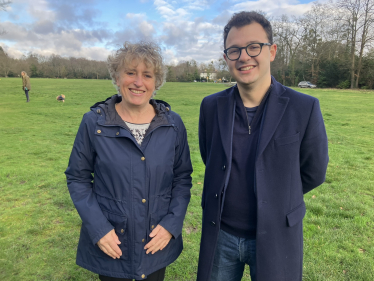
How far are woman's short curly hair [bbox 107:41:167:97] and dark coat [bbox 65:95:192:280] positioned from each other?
298 millimetres

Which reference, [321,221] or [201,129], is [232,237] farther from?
[321,221]

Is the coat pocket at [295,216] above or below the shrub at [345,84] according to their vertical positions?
below

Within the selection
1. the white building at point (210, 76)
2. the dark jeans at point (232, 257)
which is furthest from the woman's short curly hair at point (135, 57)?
the white building at point (210, 76)

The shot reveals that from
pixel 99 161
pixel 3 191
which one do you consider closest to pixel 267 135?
pixel 99 161

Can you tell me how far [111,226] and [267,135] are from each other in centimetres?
128

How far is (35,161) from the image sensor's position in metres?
7.00

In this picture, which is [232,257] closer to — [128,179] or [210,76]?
[128,179]

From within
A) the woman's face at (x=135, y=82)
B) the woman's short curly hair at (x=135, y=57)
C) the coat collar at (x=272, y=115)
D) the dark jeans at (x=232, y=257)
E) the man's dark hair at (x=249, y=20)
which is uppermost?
the man's dark hair at (x=249, y=20)

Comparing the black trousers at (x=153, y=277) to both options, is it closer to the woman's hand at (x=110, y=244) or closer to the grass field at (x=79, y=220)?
the woman's hand at (x=110, y=244)

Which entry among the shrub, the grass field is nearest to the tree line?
the shrub

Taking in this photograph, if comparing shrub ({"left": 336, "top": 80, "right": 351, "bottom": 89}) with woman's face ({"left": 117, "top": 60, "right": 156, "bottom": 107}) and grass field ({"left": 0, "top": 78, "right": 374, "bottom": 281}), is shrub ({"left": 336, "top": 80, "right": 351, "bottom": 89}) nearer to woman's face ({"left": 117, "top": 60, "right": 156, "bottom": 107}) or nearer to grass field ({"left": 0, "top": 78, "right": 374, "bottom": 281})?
grass field ({"left": 0, "top": 78, "right": 374, "bottom": 281})

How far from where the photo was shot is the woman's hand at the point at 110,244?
72.4 inches

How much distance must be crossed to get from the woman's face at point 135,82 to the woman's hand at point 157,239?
971mm

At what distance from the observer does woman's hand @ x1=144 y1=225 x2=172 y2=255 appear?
190cm
